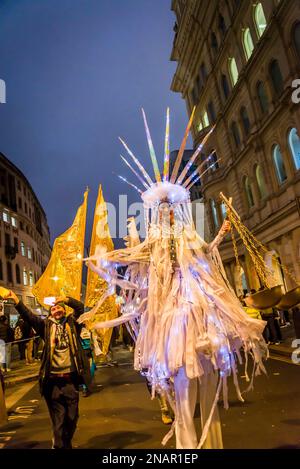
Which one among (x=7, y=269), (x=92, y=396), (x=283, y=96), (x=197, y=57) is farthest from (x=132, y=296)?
(x=7, y=269)

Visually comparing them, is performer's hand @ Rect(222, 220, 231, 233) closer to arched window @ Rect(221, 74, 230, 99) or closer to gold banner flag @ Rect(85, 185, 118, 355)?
gold banner flag @ Rect(85, 185, 118, 355)

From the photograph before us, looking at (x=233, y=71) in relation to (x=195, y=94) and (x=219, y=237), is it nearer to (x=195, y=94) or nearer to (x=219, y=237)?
(x=195, y=94)

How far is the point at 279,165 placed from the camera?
22781 millimetres

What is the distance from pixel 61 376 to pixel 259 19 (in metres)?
24.5

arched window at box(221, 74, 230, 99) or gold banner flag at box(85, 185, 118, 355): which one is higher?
arched window at box(221, 74, 230, 99)

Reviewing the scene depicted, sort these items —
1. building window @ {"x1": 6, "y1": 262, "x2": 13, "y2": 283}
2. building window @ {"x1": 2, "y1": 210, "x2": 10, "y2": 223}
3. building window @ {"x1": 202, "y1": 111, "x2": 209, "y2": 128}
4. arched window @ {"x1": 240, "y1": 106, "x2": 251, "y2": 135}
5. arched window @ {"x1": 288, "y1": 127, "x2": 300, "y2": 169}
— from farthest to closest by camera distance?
building window @ {"x1": 2, "y1": 210, "x2": 10, "y2": 223} → building window @ {"x1": 6, "y1": 262, "x2": 13, "y2": 283} → building window @ {"x1": 202, "y1": 111, "x2": 209, "y2": 128} → arched window @ {"x1": 240, "y1": 106, "x2": 251, "y2": 135} → arched window @ {"x1": 288, "y1": 127, "x2": 300, "y2": 169}

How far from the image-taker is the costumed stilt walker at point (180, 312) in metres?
3.78

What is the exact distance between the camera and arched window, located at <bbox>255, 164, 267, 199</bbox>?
25.1 meters

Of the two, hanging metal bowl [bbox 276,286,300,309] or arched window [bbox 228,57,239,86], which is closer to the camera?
Result: hanging metal bowl [bbox 276,286,300,309]

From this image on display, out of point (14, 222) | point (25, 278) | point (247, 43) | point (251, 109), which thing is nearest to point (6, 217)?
point (14, 222)

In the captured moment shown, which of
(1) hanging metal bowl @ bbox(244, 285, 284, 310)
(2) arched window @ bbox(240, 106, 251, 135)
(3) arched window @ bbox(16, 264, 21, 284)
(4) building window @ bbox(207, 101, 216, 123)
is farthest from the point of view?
(3) arched window @ bbox(16, 264, 21, 284)

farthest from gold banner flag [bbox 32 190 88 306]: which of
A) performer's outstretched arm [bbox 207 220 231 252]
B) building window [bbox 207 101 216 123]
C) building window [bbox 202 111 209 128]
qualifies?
building window [bbox 202 111 209 128]

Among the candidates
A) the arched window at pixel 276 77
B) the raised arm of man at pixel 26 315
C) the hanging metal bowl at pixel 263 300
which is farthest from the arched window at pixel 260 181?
the raised arm of man at pixel 26 315

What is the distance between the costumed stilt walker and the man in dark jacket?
0.78m
